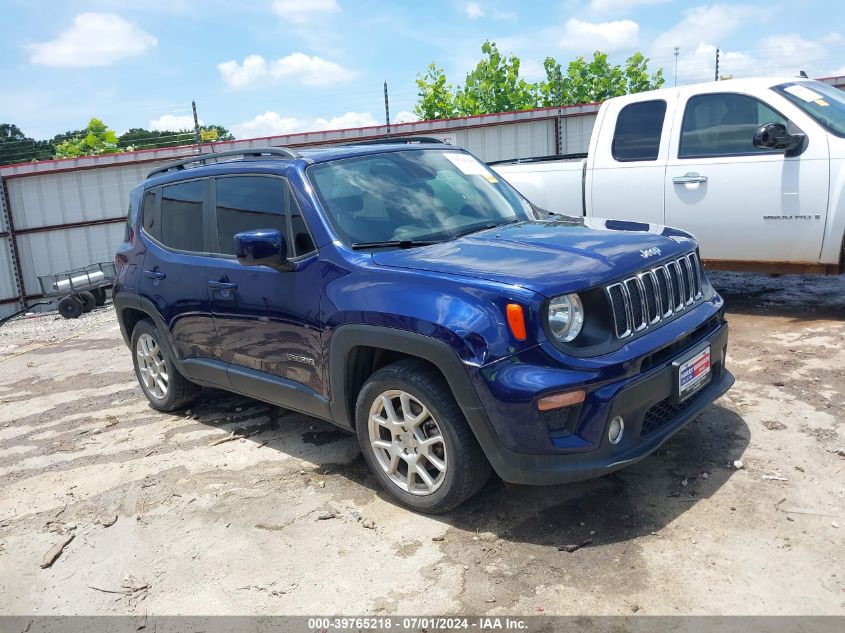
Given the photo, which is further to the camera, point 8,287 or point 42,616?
point 8,287

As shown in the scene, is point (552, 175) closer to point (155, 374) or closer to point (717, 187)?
point (717, 187)

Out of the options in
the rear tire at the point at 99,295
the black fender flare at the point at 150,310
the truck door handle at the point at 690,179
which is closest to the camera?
the black fender flare at the point at 150,310

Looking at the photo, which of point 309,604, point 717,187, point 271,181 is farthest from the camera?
point 717,187

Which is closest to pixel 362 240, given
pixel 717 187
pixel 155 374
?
pixel 155 374

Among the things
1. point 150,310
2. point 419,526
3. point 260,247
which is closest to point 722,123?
A: point 260,247

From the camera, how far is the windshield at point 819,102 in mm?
5953

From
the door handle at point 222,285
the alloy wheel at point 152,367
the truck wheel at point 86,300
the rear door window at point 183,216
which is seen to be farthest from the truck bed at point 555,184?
the truck wheel at point 86,300

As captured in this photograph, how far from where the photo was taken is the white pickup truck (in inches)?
233

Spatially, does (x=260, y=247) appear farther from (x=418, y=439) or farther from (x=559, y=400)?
(x=559, y=400)

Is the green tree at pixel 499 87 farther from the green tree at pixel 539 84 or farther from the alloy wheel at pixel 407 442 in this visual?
the alloy wheel at pixel 407 442

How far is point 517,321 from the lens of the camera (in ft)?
9.89

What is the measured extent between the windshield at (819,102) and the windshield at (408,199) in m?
3.05

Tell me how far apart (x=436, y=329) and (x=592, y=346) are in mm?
685

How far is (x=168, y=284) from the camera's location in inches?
197
